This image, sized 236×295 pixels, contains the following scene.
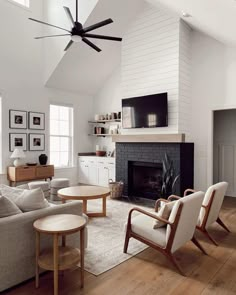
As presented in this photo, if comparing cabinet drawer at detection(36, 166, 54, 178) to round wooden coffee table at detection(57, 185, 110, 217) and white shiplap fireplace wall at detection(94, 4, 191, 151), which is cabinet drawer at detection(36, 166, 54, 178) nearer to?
round wooden coffee table at detection(57, 185, 110, 217)

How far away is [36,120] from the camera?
22.0ft

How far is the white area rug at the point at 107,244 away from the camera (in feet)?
9.41

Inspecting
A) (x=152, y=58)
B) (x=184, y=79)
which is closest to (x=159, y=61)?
(x=152, y=58)

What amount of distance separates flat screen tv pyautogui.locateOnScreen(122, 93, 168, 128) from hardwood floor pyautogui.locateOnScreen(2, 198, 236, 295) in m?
3.12

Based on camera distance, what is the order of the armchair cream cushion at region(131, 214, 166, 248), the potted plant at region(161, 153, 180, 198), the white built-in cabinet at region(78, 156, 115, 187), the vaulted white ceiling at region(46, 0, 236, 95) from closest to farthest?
1. the armchair cream cushion at region(131, 214, 166, 248)
2. the vaulted white ceiling at region(46, 0, 236, 95)
3. the potted plant at region(161, 153, 180, 198)
4. the white built-in cabinet at region(78, 156, 115, 187)

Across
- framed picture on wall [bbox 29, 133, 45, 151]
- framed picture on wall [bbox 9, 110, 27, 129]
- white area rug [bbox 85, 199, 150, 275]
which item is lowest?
white area rug [bbox 85, 199, 150, 275]

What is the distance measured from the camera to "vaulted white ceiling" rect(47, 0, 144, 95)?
5621mm

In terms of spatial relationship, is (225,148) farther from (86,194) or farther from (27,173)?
(27,173)

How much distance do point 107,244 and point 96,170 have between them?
399cm

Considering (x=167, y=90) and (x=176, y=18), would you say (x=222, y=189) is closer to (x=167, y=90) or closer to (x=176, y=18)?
(x=167, y=90)

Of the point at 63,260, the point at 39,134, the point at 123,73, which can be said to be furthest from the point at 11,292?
the point at 123,73

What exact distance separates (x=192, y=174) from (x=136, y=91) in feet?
7.92

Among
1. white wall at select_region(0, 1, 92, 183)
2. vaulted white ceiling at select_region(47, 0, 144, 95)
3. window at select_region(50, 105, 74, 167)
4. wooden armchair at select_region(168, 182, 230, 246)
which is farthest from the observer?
window at select_region(50, 105, 74, 167)

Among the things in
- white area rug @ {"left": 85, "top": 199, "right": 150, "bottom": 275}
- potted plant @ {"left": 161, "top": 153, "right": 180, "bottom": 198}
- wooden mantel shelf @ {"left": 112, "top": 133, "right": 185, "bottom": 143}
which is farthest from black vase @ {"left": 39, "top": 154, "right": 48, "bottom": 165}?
potted plant @ {"left": 161, "top": 153, "right": 180, "bottom": 198}
